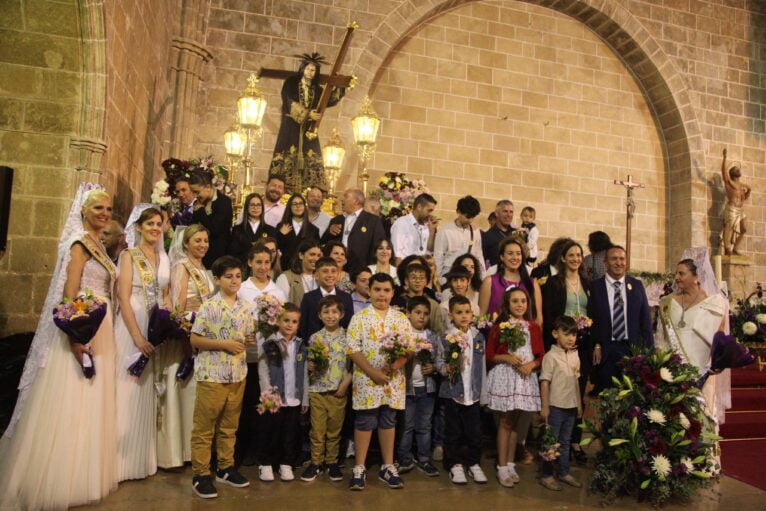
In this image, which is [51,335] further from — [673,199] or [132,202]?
[673,199]

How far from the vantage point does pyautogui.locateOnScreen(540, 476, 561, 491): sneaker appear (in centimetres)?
442

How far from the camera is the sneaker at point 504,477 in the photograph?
4465mm

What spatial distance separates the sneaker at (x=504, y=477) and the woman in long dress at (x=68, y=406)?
255 cm

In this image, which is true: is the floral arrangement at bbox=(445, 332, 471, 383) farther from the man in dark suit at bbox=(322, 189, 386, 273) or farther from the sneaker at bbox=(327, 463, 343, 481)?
the man in dark suit at bbox=(322, 189, 386, 273)

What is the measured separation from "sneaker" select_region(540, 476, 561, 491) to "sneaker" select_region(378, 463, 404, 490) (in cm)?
100

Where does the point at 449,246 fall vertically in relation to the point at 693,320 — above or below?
above

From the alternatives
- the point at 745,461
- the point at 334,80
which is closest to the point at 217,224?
the point at 334,80

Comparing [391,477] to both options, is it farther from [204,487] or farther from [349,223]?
[349,223]

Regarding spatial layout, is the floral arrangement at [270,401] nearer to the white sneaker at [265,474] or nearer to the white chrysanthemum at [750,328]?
the white sneaker at [265,474]

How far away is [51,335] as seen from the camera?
3713 millimetres

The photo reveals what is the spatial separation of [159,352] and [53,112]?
272 centimetres

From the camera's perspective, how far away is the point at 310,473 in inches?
172

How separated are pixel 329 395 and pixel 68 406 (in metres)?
1.65

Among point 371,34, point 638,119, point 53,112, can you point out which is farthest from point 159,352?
point 638,119
